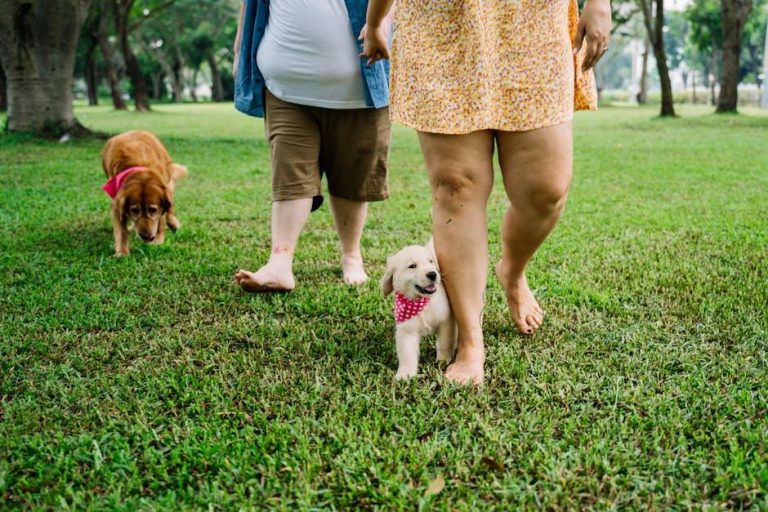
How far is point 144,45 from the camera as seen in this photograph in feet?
171

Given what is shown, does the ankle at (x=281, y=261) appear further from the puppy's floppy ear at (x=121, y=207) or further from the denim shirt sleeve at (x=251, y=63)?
the puppy's floppy ear at (x=121, y=207)

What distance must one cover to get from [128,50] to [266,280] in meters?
27.9

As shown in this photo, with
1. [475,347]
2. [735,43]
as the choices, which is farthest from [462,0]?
[735,43]

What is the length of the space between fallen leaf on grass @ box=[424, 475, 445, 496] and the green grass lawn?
15mm

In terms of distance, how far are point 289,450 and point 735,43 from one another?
72.9 ft

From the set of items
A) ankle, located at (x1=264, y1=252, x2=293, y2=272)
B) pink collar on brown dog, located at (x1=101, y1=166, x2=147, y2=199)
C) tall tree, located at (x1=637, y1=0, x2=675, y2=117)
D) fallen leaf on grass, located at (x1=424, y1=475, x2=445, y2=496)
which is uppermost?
tall tree, located at (x1=637, y1=0, x2=675, y2=117)

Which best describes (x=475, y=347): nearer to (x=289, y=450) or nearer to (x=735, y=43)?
(x=289, y=450)

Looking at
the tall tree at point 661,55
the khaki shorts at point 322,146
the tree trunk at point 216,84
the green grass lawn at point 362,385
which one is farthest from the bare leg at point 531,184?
the tree trunk at point 216,84

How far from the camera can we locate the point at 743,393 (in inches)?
88.4

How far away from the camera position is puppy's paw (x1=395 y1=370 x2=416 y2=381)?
7.99 ft

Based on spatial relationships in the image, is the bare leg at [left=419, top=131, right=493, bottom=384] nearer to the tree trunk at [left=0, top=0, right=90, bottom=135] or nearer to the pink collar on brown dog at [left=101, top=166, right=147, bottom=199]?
the pink collar on brown dog at [left=101, top=166, right=147, bottom=199]

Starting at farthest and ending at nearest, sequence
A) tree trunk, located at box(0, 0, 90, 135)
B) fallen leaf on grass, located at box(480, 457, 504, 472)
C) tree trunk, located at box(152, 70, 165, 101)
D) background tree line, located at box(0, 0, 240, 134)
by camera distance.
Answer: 1. tree trunk, located at box(152, 70, 165, 101)
2. background tree line, located at box(0, 0, 240, 134)
3. tree trunk, located at box(0, 0, 90, 135)
4. fallen leaf on grass, located at box(480, 457, 504, 472)

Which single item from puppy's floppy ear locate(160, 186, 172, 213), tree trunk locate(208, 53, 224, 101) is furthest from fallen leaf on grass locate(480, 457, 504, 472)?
tree trunk locate(208, 53, 224, 101)

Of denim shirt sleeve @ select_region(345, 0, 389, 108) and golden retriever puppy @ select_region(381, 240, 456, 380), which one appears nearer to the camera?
golden retriever puppy @ select_region(381, 240, 456, 380)
